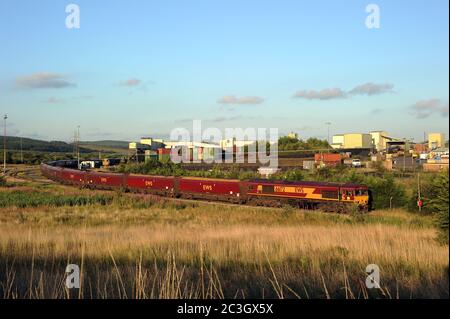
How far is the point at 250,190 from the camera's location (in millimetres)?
44156

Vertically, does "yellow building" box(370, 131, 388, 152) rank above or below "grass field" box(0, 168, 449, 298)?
above

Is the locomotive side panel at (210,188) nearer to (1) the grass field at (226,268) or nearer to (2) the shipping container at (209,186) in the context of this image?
(2) the shipping container at (209,186)

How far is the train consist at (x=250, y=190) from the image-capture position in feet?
124

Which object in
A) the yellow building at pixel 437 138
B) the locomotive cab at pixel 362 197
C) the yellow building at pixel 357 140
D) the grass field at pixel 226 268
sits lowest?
the locomotive cab at pixel 362 197

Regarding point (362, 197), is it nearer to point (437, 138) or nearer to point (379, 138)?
point (437, 138)

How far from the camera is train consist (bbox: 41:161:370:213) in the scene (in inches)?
1494

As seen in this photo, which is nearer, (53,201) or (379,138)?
(53,201)

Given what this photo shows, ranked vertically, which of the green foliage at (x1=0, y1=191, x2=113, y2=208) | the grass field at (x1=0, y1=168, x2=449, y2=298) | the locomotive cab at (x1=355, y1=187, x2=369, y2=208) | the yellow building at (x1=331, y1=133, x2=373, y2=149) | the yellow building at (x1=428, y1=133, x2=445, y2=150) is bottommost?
the green foliage at (x1=0, y1=191, x2=113, y2=208)

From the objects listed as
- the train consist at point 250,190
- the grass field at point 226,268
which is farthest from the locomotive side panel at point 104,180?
the grass field at point 226,268

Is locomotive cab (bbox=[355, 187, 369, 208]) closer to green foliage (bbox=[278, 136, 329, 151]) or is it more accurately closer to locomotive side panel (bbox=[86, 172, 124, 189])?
locomotive side panel (bbox=[86, 172, 124, 189])

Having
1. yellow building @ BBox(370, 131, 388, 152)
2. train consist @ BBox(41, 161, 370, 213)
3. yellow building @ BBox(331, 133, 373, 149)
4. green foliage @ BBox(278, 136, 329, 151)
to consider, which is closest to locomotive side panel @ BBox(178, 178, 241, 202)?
train consist @ BBox(41, 161, 370, 213)

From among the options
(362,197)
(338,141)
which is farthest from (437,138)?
(338,141)

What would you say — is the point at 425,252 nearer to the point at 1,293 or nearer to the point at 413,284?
the point at 413,284

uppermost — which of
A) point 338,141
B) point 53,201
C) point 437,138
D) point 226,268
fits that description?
point 338,141
